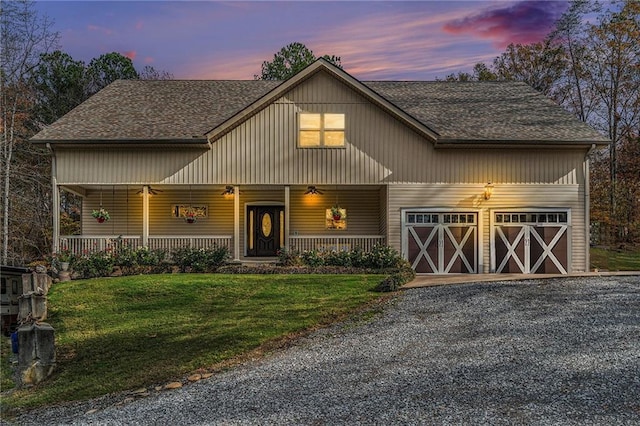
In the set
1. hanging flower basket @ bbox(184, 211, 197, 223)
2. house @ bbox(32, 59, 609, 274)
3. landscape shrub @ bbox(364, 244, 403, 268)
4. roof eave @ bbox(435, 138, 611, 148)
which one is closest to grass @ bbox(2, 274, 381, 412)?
landscape shrub @ bbox(364, 244, 403, 268)

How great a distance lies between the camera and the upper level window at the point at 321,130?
18.1m

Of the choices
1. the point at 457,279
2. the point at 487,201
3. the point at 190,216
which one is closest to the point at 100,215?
the point at 190,216

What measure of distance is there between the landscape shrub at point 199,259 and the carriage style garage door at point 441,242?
6266 mm

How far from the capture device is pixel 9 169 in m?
23.5

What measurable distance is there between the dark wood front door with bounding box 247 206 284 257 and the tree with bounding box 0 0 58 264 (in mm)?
11161

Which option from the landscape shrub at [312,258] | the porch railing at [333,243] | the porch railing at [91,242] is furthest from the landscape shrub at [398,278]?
the porch railing at [91,242]

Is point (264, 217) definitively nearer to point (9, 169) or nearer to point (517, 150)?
point (517, 150)

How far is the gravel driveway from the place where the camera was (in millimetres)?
5887

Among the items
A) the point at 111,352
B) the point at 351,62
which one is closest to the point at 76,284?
the point at 111,352

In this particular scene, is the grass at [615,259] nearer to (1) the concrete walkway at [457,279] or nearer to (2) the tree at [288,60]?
(1) the concrete walkway at [457,279]

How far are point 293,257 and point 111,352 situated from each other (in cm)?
848

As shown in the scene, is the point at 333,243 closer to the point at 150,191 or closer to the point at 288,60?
the point at 150,191

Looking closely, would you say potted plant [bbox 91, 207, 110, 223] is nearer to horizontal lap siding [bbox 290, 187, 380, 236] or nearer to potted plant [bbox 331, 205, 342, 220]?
horizontal lap siding [bbox 290, 187, 380, 236]

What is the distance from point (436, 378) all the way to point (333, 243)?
11670 mm
